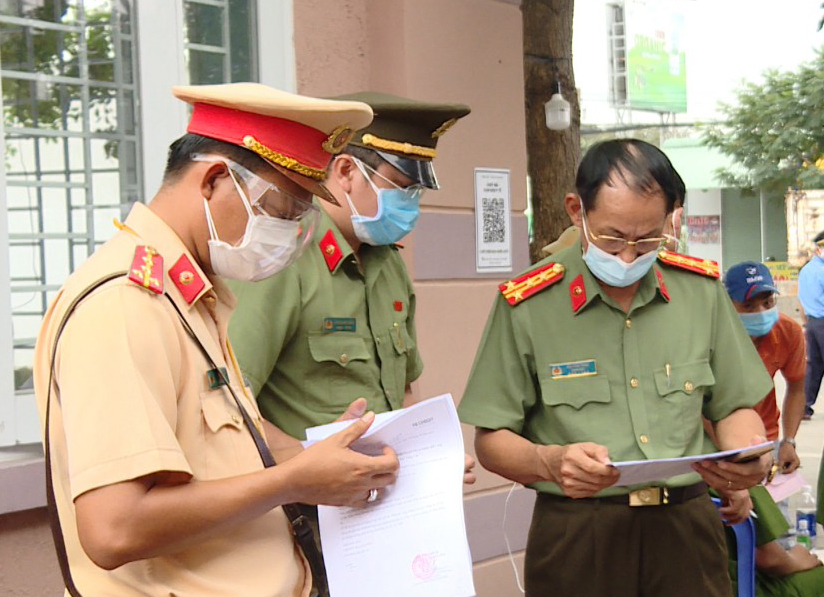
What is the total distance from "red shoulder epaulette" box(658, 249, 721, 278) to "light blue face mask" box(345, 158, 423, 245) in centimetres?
68

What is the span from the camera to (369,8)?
15.2 feet

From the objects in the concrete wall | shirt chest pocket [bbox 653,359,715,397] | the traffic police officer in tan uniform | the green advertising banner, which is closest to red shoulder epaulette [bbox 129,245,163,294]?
the traffic police officer in tan uniform

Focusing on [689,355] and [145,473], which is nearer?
[145,473]

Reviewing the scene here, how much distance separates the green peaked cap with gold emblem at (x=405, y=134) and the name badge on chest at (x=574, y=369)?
652 millimetres

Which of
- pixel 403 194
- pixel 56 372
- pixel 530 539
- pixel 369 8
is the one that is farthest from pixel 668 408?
pixel 369 8

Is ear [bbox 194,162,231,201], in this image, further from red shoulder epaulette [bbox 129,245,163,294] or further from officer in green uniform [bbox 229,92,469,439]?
officer in green uniform [bbox 229,92,469,439]

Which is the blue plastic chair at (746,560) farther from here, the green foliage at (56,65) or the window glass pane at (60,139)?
the green foliage at (56,65)

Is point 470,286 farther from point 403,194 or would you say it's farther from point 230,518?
point 230,518

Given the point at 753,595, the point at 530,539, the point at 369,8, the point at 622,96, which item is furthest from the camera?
the point at 622,96

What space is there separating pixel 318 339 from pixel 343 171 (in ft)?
1.58

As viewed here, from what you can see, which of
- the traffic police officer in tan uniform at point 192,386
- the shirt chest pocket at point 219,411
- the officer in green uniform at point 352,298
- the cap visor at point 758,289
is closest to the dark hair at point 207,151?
the traffic police officer in tan uniform at point 192,386

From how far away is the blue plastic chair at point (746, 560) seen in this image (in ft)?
13.4

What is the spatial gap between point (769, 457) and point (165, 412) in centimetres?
166

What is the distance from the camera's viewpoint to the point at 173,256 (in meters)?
1.87
